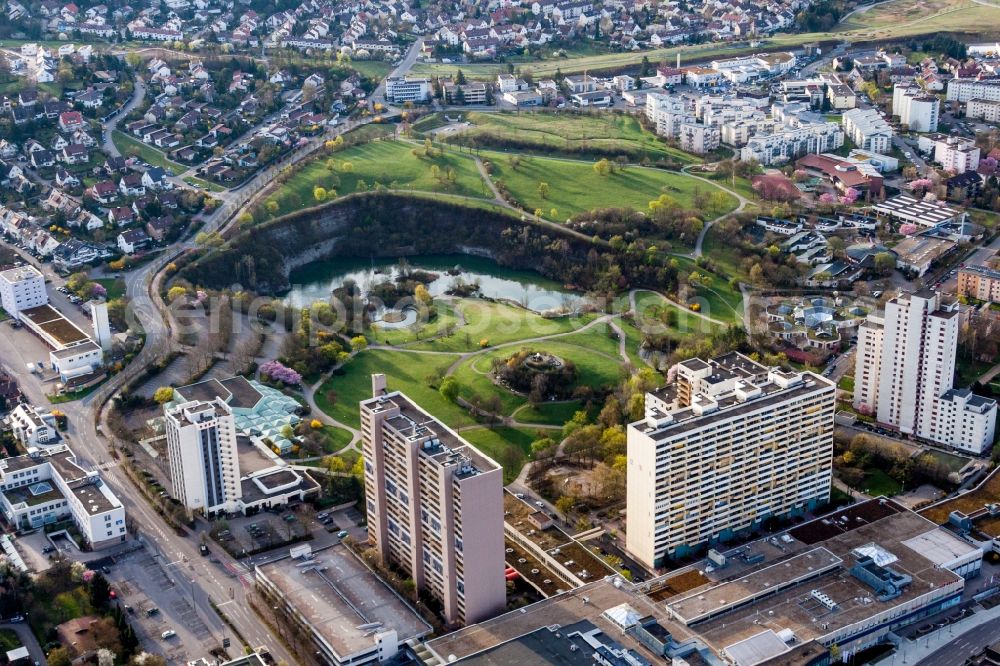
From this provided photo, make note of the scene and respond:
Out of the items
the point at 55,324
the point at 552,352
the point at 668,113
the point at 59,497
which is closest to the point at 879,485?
the point at 552,352

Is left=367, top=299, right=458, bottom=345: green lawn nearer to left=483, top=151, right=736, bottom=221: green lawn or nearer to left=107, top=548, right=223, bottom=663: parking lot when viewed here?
left=483, top=151, right=736, bottom=221: green lawn

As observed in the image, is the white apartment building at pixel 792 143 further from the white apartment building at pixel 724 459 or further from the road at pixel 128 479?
the white apartment building at pixel 724 459

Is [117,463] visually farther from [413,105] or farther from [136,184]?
[413,105]

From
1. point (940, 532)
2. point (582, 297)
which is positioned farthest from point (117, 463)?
point (940, 532)

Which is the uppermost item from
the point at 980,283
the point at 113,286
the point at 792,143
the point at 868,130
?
the point at 868,130

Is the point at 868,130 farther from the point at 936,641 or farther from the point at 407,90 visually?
the point at 936,641

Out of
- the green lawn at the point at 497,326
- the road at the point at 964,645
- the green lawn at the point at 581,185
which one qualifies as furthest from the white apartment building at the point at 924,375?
the green lawn at the point at 581,185

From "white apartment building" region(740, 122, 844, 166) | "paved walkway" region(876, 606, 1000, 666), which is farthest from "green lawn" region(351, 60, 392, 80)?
"paved walkway" region(876, 606, 1000, 666)
